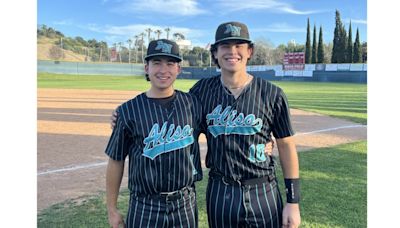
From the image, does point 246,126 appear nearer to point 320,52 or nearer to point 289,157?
point 289,157

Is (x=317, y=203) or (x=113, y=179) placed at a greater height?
(x=113, y=179)

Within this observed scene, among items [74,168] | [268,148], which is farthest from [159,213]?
[74,168]

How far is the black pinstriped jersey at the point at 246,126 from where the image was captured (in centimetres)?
241

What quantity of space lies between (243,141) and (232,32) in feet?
2.17

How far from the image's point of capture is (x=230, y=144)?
241 cm

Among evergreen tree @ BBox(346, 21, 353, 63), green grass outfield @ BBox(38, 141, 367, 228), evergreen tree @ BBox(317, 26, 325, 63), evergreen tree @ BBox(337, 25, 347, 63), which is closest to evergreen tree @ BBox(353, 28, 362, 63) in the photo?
evergreen tree @ BBox(346, 21, 353, 63)

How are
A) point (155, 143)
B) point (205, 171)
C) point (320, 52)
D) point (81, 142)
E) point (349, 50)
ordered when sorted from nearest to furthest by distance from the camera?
point (155, 143), point (205, 171), point (81, 142), point (349, 50), point (320, 52)

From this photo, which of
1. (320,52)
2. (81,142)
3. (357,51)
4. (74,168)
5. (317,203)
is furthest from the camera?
(320,52)

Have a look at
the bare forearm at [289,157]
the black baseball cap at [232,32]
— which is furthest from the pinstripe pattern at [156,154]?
the bare forearm at [289,157]

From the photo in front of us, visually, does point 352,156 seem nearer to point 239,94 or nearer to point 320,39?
point 239,94

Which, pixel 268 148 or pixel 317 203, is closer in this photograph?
pixel 268 148

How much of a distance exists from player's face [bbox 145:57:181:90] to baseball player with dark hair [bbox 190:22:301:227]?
289 mm

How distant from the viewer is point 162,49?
238 centimetres

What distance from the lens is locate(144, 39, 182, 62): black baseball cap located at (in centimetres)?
238
